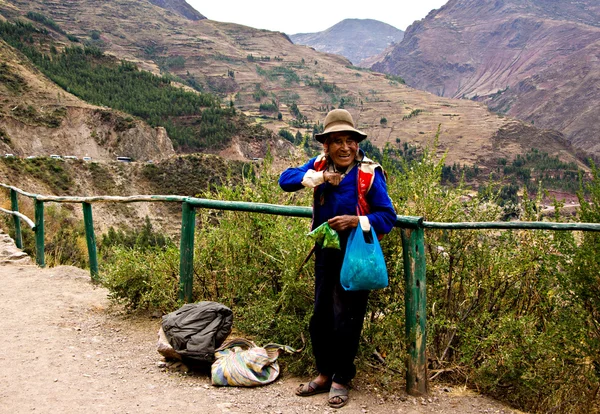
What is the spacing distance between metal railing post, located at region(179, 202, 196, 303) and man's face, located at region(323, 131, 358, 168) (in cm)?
181

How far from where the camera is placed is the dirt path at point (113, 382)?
9.43 feet

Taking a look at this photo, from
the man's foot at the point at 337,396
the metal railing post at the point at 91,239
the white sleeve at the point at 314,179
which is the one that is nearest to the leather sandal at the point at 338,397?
the man's foot at the point at 337,396

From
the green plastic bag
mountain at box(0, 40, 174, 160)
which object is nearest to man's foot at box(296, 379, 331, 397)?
the green plastic bag

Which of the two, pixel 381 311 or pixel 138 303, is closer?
pixel 381 311

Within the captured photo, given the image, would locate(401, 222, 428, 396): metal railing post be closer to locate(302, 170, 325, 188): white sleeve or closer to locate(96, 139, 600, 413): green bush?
locate(96, 139, 600, 413): green bush

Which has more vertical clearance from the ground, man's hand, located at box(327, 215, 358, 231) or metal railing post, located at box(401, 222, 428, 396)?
man's hand, located at box(327, 215, 358, 231)

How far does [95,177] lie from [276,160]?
136 feet

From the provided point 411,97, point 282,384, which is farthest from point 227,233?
point 411,97

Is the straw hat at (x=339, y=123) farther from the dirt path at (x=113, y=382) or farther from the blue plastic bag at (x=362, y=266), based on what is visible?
the dirt path at (x=113, y=382)

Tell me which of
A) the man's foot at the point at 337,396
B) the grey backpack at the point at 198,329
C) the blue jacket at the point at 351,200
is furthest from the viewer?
the grey backpack at the point at 198,329

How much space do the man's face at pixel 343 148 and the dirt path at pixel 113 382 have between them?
4.82 feet

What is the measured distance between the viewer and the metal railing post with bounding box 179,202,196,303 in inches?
165

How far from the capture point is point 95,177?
42312 mm

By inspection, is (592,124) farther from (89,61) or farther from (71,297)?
(71,297)
